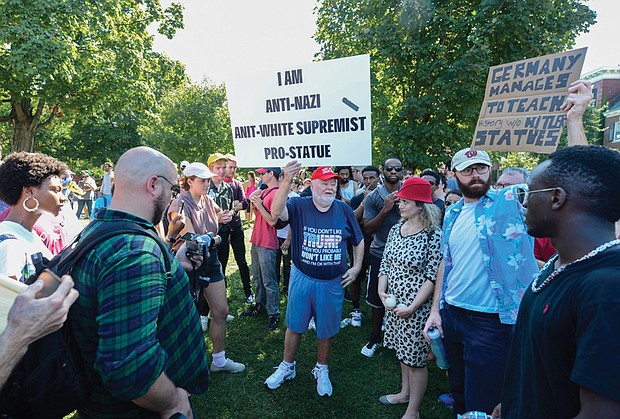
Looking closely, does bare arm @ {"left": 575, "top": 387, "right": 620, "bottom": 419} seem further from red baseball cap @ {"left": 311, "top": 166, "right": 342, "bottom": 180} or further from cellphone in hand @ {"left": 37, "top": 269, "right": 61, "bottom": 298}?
red baseball cap @ {"left": 311, "top": 166, "right": 342, "bottom": 180}

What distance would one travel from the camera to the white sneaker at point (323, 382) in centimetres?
380

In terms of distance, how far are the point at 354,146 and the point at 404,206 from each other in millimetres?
751

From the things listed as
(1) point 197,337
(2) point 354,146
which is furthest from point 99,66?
(1) point 197,337

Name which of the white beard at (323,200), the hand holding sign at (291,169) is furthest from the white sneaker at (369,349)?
the hand holding sign at (291,169)

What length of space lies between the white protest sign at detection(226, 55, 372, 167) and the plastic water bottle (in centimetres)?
157

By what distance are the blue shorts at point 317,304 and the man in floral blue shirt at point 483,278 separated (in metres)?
1.05

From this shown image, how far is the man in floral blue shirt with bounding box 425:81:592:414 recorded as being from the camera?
2.65 m

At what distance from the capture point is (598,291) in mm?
1199

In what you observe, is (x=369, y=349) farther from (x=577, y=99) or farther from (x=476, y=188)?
(x=577, y=99)

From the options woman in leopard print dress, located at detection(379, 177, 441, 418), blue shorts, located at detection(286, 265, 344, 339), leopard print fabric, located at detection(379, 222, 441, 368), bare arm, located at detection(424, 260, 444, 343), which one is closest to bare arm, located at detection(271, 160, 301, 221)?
blue shorts, located at detection(286, 265, 344, 339)

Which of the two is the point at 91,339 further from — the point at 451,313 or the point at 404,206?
the point at 404,206

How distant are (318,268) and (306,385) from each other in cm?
130

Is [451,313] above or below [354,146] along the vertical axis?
below

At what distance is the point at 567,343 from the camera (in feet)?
4.34
